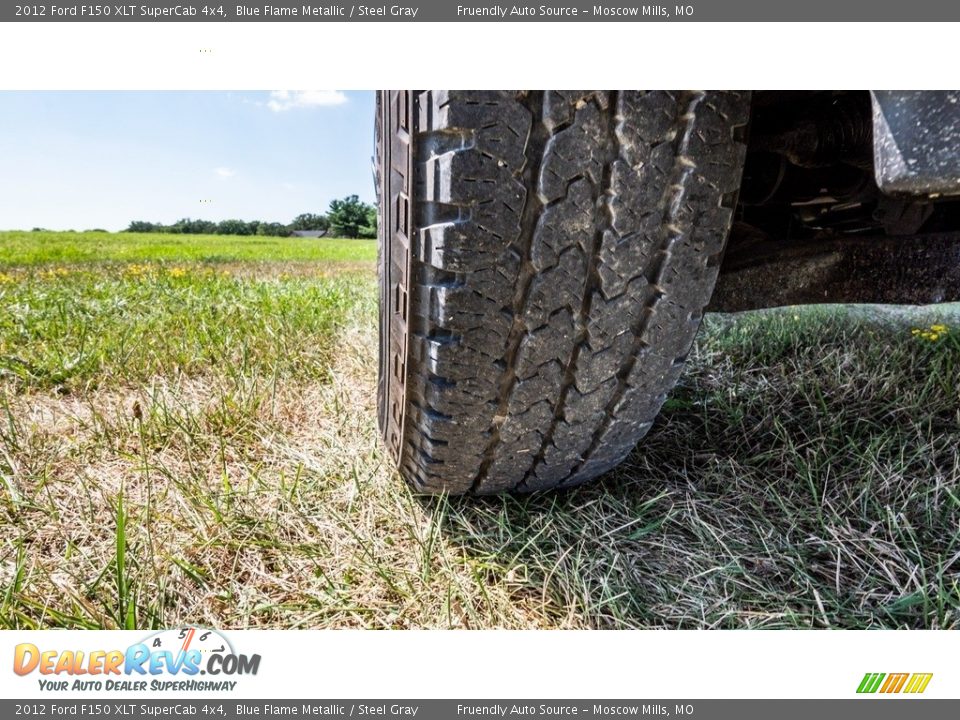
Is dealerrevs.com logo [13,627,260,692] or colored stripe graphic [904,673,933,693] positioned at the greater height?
dealerrevs.com logo [13,627,260,692]

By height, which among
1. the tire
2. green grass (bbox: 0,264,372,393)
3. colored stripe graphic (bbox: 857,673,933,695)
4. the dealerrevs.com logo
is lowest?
colored stripe graphic (bbox: 857,673,933,695)

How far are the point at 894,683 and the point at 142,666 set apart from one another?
948 mm

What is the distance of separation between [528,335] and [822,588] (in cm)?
61

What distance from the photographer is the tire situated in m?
0.58

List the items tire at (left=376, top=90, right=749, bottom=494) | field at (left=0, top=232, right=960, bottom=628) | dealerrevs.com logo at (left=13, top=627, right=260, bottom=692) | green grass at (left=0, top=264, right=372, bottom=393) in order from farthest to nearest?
green grass at (left=0, top=264, right=372, bottom=393) → field at (left=0, top=232, right=960, bottom=628) → dealerrevs.com logo at (left=13, top=627, right=260, bottom=692) → tire at (left=376, top=90, right=749, bottom=494)

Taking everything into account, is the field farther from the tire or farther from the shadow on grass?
the tire

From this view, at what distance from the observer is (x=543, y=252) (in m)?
0.62

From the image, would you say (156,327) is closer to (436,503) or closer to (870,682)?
(436,503)

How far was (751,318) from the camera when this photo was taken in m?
1.80

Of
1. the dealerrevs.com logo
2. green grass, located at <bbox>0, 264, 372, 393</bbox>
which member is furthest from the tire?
green grass, located at <bbox>0, 264, 372, 393</bbox>

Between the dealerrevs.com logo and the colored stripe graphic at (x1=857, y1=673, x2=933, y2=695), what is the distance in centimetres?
77

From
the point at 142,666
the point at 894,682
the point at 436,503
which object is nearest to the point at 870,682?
the point at 894,682

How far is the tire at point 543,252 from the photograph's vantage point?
1.90ft
